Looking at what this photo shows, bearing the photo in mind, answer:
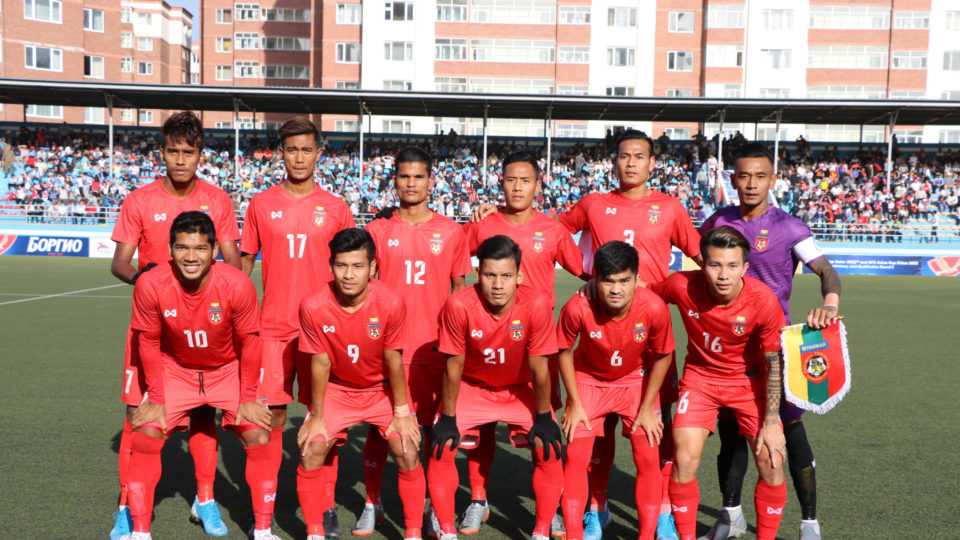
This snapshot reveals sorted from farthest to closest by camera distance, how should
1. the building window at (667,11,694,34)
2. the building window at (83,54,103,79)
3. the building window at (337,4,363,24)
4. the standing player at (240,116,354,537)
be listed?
the building window at (83,54,103,79) → the building window at (337,4,363,24) → the building window at (667,11,694,34) → the standing player at (240,116,354,537)

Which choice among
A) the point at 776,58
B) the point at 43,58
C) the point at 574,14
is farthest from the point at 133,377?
the point at 43,58

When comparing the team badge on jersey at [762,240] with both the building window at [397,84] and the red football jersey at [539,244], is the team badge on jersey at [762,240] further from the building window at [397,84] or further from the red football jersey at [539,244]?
the building window at [397,84]

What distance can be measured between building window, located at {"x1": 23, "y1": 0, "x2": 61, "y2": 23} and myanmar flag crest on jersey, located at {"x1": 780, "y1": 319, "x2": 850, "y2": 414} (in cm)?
5553

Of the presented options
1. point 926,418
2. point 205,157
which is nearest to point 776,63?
point 205,157

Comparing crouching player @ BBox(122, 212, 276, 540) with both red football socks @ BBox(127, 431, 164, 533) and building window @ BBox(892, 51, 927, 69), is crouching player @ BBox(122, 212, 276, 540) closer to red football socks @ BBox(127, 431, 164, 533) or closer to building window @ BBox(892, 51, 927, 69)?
red football socks @ BBox(127, 431, 164, 533)

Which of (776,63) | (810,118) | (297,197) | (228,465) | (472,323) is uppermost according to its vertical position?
(776,63)

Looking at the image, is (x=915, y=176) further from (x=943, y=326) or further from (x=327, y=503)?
(x=327, y=503)

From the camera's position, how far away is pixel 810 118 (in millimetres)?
30641

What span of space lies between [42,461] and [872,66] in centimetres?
5325

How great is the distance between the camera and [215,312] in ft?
13.2

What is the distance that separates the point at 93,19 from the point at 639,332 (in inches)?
2316

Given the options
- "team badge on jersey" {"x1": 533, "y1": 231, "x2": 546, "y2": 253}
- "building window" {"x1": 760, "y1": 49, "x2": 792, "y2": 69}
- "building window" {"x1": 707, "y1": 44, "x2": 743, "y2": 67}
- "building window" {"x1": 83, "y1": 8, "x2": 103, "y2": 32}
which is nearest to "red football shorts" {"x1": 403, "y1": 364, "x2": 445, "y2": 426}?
"team badge on jersey" {"x1": 533, "y1": 231, "x2": 546, "y2": 253}

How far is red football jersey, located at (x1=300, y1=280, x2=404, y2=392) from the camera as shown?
3967mm

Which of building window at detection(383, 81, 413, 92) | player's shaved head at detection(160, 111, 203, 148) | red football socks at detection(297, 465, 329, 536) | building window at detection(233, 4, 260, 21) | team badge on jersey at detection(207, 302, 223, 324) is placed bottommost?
red football socks at detection(297, 465, 329, 536)
